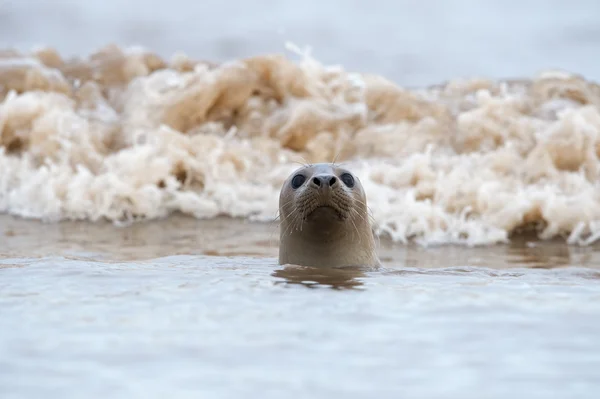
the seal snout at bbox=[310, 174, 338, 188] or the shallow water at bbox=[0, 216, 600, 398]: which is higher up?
the seal snout at bbox=[310, 174, 338, 188]

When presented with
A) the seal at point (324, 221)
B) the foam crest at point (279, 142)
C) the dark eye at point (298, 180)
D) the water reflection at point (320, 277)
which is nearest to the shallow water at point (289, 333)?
the water reflection at point (320, 277)

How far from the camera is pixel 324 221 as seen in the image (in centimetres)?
389

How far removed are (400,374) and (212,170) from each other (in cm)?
705

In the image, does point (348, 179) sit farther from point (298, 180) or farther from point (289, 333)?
point (289, 333)

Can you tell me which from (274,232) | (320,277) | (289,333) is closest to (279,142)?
(274,232)

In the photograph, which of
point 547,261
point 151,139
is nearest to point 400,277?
point 547,261

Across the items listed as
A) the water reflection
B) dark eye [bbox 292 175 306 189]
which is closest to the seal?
dark eye [bbox 292 175 306 189]

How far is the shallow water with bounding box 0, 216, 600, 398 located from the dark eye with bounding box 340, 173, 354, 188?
720 millimetres

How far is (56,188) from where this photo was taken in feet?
26.4

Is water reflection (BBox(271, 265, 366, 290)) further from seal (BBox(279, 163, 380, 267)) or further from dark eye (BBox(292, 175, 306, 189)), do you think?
dark eye (BBox(292, 175, 306, 189))

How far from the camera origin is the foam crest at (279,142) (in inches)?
287

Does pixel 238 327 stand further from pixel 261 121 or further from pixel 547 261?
pixel 261 121

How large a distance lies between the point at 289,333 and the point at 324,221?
1.78m

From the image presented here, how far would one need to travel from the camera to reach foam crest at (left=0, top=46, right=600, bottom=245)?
7.29m
